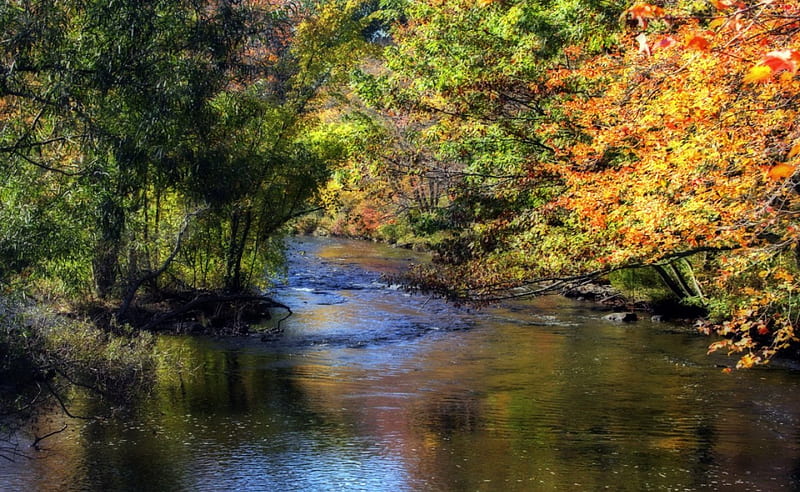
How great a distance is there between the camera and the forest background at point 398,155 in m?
9.39

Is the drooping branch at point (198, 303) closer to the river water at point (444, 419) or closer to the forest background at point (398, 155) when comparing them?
the forest background at point (398, 155)

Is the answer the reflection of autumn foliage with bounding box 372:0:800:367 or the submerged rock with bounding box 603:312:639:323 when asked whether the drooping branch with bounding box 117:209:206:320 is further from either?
the submerged rock with bounding box 603:312:639:323

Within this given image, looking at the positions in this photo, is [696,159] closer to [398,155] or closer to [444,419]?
[444,419]

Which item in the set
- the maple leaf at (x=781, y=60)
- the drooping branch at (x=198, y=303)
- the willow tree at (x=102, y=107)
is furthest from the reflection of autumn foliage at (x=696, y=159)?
the drooping branch at (x=198, y=303)

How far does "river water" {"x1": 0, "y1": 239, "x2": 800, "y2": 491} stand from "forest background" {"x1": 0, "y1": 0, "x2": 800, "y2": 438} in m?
1.11

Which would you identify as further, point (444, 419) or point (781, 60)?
point (444, 419)

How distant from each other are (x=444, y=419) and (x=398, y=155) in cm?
711

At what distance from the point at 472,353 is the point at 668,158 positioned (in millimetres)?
6874

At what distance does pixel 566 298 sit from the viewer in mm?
24797

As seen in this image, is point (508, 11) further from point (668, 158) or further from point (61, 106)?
point (61, 106)

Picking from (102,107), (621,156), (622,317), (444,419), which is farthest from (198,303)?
(622,317)

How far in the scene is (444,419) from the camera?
12258 mm

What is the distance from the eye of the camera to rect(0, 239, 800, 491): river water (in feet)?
32.1

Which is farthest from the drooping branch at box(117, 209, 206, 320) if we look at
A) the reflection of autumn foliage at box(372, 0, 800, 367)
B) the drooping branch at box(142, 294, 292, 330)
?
the reflection of autumn foliage at box(372, 0, 800, 367)
